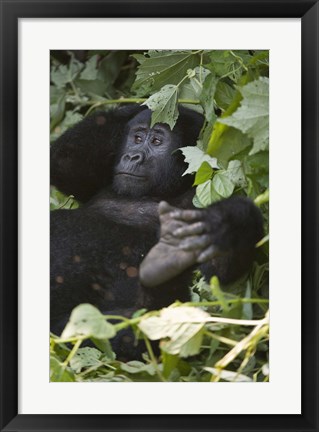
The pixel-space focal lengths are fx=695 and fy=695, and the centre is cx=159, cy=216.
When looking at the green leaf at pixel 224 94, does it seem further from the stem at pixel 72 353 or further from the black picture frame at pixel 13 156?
the stem at pixel 72 353

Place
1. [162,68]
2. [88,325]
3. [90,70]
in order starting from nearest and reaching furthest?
[88,325], [162,68], [90,70]

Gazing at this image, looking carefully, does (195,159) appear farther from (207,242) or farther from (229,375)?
(229,375)

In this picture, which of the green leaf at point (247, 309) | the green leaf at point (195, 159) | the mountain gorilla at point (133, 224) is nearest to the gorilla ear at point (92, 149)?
the mountain gorilla at point (133, 224)

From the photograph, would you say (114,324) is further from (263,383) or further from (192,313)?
(263,383)

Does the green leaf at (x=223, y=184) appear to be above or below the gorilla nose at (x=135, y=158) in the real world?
below

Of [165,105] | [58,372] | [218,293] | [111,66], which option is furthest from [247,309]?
[111,66]

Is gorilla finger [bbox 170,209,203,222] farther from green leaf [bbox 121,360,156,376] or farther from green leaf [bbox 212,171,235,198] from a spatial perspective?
green leaf [bbox 121,360,156,376]
